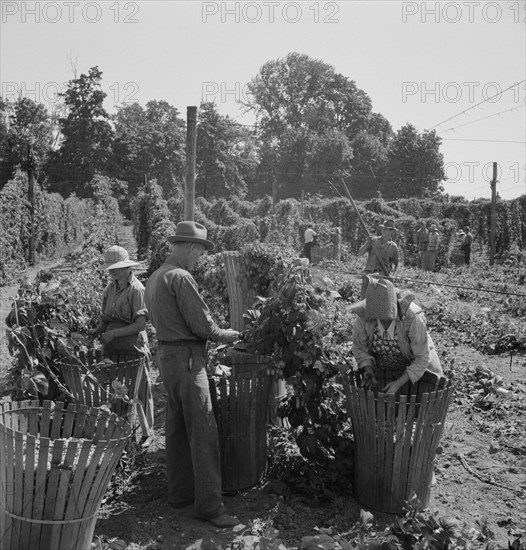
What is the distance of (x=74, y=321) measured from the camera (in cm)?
529

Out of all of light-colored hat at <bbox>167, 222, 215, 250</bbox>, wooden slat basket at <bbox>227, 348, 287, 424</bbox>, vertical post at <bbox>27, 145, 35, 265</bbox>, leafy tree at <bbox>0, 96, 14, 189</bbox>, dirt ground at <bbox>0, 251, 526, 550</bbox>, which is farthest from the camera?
leafy tree at <bbox>0, 96, 14, 189</bbox>

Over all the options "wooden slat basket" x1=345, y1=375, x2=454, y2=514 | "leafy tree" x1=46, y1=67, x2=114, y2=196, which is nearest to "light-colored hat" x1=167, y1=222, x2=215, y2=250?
"wooden slat basket" x1=345, y1=375, x2=454, y2=514

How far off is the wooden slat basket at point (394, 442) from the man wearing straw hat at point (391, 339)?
224mm

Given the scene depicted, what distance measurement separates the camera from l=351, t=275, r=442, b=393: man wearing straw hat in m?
4.17

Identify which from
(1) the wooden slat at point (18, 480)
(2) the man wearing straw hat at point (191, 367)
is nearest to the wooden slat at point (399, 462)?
(2) the man wearing straw hat at point (191, 367)

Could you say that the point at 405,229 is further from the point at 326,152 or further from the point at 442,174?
the point at 442,174

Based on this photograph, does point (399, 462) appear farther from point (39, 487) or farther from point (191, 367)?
point (39, 487)

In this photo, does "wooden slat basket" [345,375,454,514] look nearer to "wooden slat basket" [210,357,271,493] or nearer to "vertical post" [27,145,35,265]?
"wooden slat basket" [210,357,271,493]

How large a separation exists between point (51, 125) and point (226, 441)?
2582 inches

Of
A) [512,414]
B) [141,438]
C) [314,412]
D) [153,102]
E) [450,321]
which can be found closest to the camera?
[314,412]

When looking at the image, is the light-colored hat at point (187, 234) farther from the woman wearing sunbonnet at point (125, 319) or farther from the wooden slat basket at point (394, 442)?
the wooden slat basket at point (394, 442)

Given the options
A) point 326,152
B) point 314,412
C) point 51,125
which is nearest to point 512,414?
point 314,412

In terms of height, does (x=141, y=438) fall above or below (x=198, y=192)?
below

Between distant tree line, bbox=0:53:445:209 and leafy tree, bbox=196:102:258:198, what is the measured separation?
98 millimetres
